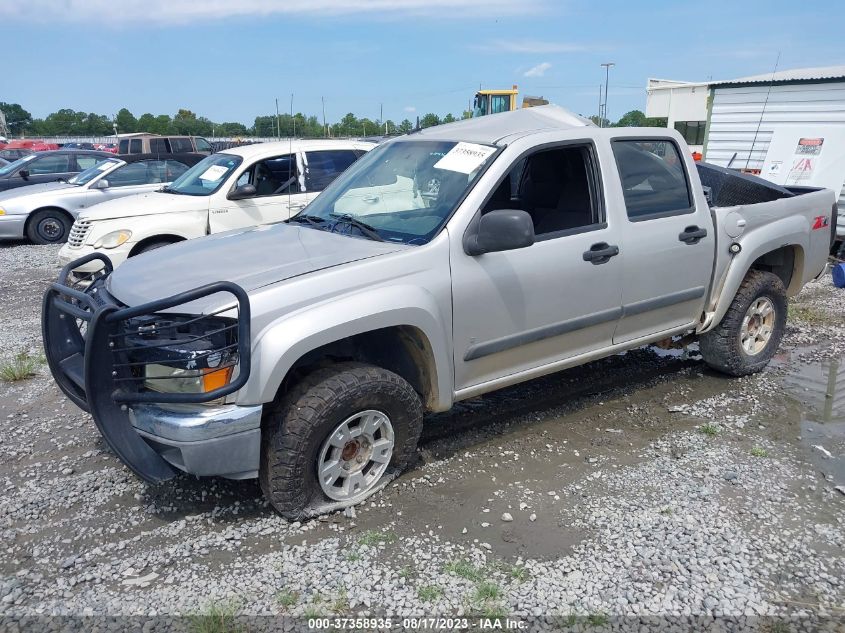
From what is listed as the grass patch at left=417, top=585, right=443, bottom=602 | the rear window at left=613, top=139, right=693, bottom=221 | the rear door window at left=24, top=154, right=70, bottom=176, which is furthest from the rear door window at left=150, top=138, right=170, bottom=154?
the grass patch at left=417, top=585, right=443, bottom=602

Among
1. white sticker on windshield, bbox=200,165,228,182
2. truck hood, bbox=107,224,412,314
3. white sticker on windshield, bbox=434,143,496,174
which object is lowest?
truck hood, bbox=107,224,412,314

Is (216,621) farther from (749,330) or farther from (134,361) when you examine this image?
(749,330)

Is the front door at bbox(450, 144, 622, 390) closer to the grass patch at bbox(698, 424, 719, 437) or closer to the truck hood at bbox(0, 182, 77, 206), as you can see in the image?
the grass patch at bbox(698, 424, 719, 437)

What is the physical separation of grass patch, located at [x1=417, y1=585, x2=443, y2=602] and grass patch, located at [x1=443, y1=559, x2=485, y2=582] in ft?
0.43

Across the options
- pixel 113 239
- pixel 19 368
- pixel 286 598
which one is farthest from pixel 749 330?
pixel 113 239

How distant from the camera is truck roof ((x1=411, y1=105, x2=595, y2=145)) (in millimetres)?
4145

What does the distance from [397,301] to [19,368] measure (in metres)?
3.92

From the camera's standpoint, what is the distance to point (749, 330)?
17.7ft

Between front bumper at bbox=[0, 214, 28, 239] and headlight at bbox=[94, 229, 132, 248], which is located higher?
headlight at bbox=[94, 229, 132, 248]

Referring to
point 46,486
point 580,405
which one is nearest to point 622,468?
point 580,405

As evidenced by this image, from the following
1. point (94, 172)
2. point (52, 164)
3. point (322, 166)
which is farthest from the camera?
point (52, 164)

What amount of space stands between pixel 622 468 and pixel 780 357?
2833mm

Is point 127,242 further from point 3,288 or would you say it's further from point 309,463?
point 309,463

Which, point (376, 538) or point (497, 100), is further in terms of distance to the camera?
Result: point (497, 100)
